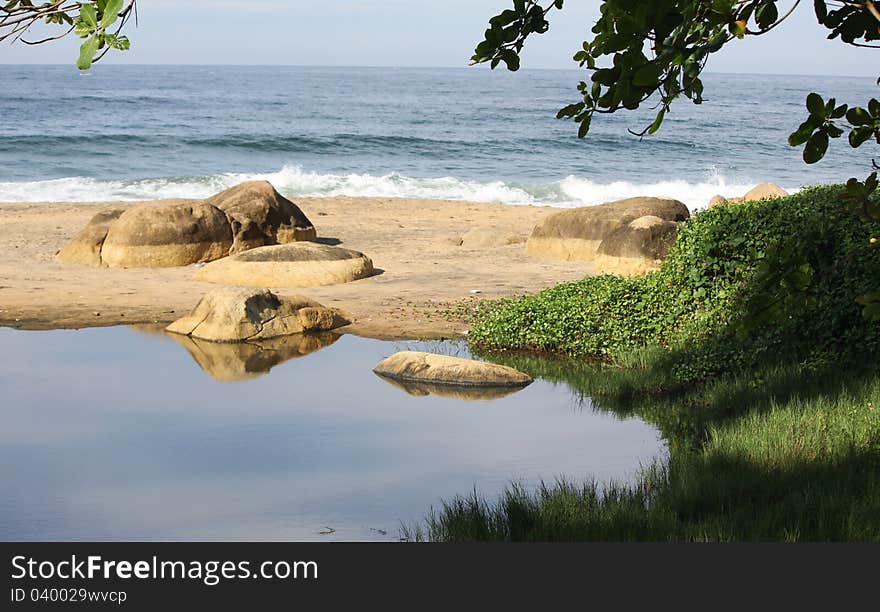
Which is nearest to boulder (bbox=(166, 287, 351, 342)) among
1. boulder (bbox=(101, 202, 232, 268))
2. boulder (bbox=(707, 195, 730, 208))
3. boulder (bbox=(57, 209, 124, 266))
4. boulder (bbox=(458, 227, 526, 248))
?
boulder (bbox=(101, 202, 232, 268))

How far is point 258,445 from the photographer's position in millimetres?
8898

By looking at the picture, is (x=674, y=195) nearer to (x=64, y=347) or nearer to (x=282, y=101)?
(x=64, y=347)

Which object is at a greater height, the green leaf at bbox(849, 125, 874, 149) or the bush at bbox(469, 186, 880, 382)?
the green leaf at bbox(849, 125, 874, 149)

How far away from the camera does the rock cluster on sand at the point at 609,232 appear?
52.7 ft

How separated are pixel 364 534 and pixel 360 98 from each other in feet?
271

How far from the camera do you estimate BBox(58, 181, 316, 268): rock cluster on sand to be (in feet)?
59.8

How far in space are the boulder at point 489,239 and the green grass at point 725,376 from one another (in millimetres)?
6272

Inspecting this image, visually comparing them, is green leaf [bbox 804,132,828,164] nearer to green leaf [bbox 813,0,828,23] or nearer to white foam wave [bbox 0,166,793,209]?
green leaf [bbox 813,0,828,23]

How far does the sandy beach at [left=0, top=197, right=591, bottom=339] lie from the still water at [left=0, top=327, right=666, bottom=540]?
6.71 ft

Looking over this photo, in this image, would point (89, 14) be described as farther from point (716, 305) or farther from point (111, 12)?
point (716, 305)

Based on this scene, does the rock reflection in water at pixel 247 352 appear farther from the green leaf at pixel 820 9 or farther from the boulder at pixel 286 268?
the green leaf at pixel 820 9

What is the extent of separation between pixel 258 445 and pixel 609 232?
35.4 feet

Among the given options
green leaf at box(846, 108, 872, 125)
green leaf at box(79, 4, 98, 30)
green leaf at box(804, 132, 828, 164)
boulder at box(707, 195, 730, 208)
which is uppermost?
green leaf at box(79, 4, 98, 30)

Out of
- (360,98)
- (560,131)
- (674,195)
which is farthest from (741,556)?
(360,98)
